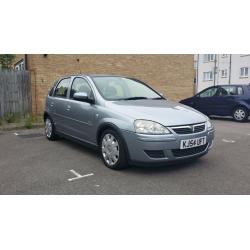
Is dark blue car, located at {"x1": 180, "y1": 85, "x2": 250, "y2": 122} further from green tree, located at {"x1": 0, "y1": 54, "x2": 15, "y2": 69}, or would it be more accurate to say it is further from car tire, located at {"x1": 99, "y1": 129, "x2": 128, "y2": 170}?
green tree, located at {"x1": 0, "y1": 54, "x2": 15, "y2": 69}

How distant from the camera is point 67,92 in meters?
6.01

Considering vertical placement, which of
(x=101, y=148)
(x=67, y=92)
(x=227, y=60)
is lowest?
(x=101, y=148)

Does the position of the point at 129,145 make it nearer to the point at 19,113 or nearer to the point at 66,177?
the point at 66,177

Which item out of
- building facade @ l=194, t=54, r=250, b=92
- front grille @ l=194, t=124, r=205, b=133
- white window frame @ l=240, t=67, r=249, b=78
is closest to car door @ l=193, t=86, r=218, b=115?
front grille @ l=194, t=124, r=205, b=133

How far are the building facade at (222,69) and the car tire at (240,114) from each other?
67.9ft

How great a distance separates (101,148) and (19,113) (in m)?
6.58

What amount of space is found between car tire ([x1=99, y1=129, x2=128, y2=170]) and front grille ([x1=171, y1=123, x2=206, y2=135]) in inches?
32.7

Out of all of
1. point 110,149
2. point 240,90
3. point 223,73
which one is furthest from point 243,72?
point 110,149

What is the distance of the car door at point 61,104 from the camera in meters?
5.95

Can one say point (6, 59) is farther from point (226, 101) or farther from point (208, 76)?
point (208, 76)

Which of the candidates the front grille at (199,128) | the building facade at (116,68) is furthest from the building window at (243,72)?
the front grille at (199,128)

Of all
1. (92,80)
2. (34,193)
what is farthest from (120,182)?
(92,80)

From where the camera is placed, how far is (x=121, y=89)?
5.31m

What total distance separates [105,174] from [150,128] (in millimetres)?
1007
